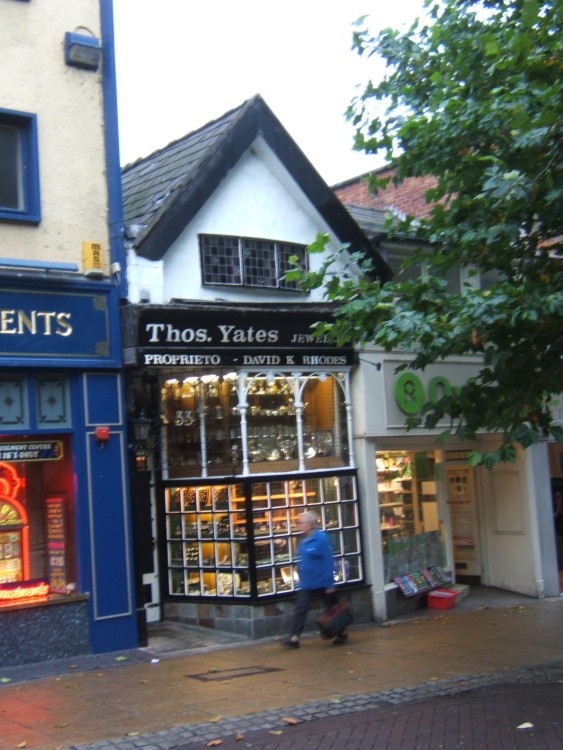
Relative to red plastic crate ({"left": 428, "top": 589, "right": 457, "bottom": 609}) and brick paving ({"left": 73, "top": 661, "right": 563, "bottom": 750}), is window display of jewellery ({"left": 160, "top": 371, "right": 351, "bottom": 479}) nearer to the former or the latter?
red plastic crate ({"left": 428, "top": 589, "right": 457, "bottom": 609})

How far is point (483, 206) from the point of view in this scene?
1020 centimetres

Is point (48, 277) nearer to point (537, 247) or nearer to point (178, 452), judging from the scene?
point (178, 452)

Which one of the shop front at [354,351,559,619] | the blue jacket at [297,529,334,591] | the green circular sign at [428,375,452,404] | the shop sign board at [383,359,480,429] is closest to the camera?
the blue jacket at [297,529,334,591]

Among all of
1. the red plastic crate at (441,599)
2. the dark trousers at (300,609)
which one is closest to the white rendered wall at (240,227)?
the dark trousers at (300,609)

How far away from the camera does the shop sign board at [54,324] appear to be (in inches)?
429

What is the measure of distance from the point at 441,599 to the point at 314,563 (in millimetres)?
3537

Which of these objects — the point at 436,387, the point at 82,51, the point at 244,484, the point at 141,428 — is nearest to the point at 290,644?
the point at 244,484

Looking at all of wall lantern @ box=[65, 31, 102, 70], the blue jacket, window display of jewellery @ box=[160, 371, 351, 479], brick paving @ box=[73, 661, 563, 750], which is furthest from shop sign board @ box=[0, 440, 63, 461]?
wall lantern @ box=[65, 31, 102, 70]

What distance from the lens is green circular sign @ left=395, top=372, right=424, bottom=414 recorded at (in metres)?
14.2

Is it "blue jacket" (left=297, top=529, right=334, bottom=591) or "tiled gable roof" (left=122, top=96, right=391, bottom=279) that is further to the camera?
"tiled gable roof" (left=122, top=96, right=391, bottom=279)

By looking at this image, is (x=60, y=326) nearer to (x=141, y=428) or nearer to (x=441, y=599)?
(x=141, y=428)

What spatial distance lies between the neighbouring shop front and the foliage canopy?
107 inches

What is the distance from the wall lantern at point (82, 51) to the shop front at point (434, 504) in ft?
17.4

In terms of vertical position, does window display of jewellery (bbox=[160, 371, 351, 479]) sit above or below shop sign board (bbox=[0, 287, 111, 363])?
below
